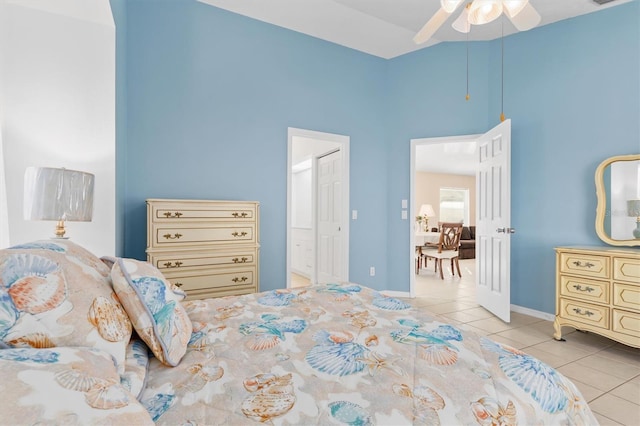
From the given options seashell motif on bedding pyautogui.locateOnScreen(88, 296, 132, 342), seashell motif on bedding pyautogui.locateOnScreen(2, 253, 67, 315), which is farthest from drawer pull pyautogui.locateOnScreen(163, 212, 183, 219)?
seashell motif on bedding pyautogui.locateOnScreen(2, 253, 67, 315)

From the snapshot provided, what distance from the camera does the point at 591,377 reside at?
2.29m

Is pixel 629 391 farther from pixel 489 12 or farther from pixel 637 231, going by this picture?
pixel 489 12

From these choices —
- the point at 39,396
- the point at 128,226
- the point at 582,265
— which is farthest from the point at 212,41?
the point at 582,265

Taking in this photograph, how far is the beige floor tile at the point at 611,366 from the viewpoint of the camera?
2344 mm

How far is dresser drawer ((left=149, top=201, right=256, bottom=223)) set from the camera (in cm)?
278

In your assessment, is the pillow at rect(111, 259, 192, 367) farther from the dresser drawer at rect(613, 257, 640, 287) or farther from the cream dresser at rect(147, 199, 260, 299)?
the dresser drawer at rect(613, 257, 640, 287)

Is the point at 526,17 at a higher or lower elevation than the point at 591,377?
higher

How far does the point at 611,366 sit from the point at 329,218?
10.7 ft

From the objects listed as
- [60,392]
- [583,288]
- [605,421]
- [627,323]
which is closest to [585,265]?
[583,288]

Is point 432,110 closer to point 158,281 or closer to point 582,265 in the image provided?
point 582,265

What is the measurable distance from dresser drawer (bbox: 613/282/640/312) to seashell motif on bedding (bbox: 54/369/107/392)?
3423 mm

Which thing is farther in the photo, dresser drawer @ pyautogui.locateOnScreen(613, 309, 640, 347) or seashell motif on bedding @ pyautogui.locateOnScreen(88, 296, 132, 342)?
dresser drawer @ pyautogui.locateOnScreen(613, 309, 640, 347)

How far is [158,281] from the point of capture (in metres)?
1.16

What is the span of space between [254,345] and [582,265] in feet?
9.82
